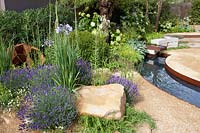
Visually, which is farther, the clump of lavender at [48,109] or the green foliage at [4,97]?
the green foliage at [4,97]

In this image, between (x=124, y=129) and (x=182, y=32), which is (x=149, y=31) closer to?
(x=182, y=32)

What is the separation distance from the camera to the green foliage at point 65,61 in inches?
131

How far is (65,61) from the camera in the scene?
3338mm

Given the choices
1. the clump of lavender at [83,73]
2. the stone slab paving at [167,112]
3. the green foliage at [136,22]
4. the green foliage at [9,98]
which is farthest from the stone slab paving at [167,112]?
the green foliage at [136,22]

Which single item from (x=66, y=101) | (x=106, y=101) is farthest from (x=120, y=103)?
(x=66, y=101)

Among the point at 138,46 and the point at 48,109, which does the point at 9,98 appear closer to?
the point at 48,109

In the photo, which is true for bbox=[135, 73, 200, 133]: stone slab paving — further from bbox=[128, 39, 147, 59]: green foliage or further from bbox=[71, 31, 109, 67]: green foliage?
bbox=[128, 39, 147, 59]: green foliage

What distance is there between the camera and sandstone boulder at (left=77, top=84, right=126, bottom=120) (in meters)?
3.14

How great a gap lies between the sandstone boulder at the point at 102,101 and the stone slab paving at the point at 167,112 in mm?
397

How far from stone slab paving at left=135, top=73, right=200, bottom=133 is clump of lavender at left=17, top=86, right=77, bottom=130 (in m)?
0.90

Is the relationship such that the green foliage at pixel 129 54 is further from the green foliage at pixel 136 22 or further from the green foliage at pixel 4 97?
the green foliage at pixel 4 97

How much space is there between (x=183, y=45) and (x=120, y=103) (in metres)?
5.26

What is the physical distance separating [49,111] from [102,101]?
68 centimetres

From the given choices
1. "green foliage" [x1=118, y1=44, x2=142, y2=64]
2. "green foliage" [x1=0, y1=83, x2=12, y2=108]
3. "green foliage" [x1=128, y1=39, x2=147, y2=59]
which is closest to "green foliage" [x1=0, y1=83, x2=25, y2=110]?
"green foliage" [x1=0, y1=83, x2=12, y2=108]
